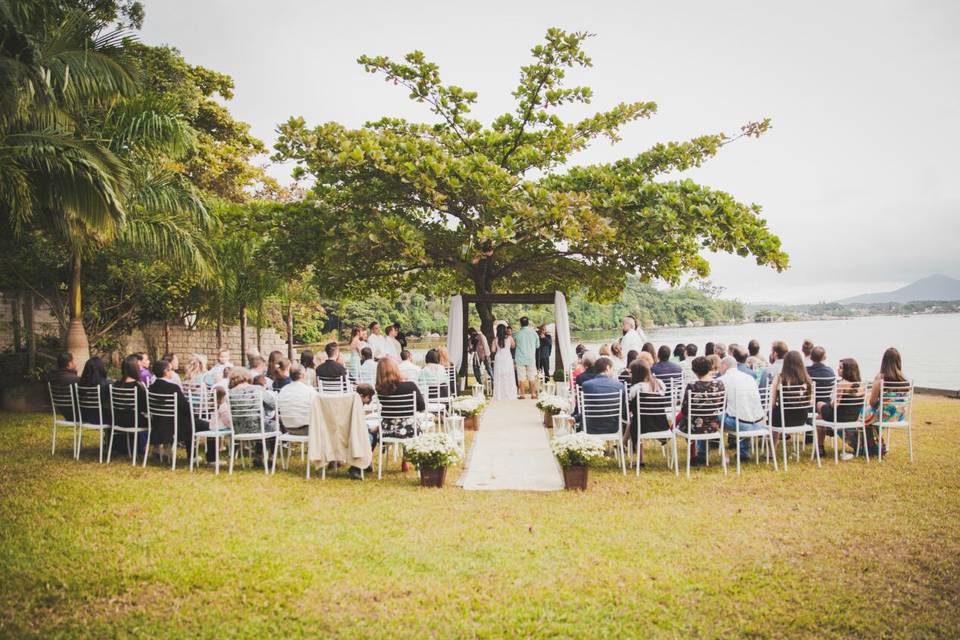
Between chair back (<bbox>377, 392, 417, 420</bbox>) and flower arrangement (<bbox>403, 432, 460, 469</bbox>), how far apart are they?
681 millimetres

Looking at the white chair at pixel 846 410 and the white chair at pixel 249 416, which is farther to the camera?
the white chair at pixel 846 410

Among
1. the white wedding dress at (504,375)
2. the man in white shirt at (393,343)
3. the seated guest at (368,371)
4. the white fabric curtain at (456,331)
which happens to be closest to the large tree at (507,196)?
the white fabric curtain at (456,331)

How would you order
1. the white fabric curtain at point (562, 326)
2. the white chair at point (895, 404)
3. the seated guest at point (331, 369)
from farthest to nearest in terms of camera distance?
the white fabric curtain at point (562, 326)
the seated guest at point (331, 369)
the white chair at point (895, 404)

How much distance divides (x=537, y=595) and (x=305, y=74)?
74.1 ft

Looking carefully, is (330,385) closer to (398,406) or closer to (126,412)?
(398,406)

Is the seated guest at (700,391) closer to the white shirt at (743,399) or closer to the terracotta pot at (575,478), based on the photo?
the white shirt at (743,399)

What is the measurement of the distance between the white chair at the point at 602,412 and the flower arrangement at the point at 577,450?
97 cm

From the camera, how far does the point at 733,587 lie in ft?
15.7

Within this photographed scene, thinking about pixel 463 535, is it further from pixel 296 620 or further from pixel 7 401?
pixel 7 401

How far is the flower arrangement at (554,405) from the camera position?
Result: 11.4 metres

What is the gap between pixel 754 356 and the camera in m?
11.6

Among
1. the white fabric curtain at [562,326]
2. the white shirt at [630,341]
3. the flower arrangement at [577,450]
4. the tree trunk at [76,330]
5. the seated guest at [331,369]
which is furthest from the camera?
the white fabric curtain at [562,326]

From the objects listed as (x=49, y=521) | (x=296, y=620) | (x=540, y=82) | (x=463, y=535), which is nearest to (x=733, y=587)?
(x=463, y=535)

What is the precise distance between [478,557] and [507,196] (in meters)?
10.5
